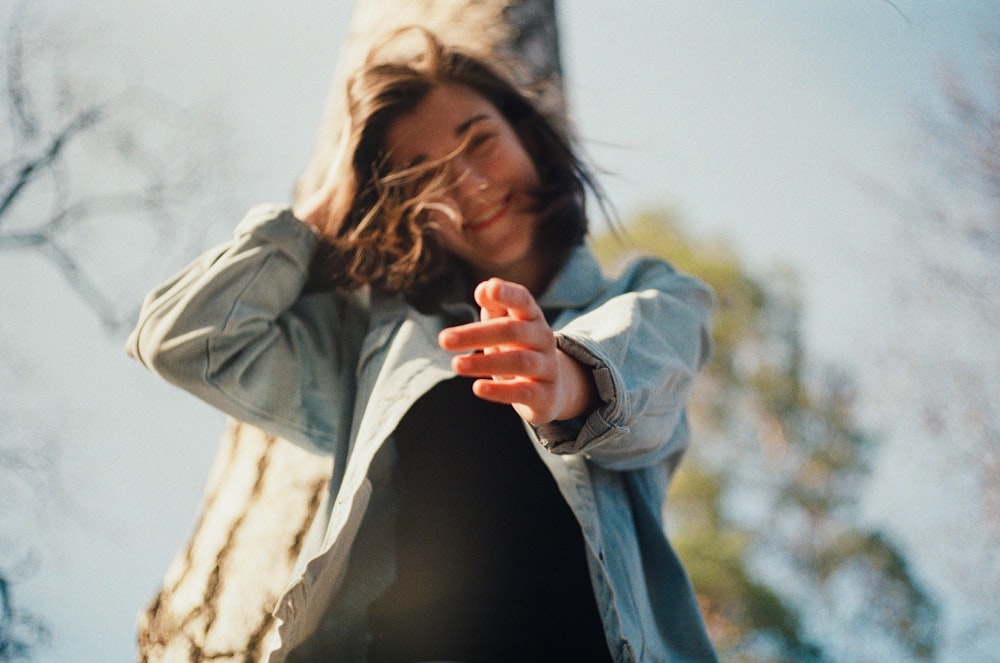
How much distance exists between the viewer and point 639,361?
4.17 feet

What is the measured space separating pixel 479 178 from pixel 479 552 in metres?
0.72


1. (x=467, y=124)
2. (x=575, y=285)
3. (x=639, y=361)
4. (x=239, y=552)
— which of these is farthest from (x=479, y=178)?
(x=239, y=552)

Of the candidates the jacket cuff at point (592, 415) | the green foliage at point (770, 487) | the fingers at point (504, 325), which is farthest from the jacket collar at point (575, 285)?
the green foliage at point (770, 487)

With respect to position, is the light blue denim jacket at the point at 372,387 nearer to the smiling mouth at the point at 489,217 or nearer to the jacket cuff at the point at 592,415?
the jacket cuff at the point at 592,415

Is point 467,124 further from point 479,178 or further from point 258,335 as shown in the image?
point 258,335

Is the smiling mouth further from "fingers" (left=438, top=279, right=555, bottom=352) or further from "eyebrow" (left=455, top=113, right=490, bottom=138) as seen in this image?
"fingers" (left=438, top=279, right=555, bottom=352)

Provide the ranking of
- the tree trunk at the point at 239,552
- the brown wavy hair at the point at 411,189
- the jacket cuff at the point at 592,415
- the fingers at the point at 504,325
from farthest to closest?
1. the brown wavy hair at the point at 411,189
2. the tree trunk at the point at 239,552
3. the jacket cuff at the point at 592,415
4. the fingers at the point at 504,325

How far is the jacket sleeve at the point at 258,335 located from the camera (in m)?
1.41

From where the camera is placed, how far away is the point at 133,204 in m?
3.33

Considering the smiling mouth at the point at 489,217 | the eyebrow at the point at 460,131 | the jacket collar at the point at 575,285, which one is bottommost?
the jacket collar at the point at 575,285

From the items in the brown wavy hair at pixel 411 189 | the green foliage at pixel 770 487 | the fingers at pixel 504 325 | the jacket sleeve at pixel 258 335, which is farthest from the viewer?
the green foliage at pixel 770 487

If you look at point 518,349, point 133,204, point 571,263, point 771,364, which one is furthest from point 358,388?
point 771,364

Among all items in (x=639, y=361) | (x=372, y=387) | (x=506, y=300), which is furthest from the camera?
(x=372, y=387)

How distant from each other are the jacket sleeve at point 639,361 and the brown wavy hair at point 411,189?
25 centimetres
